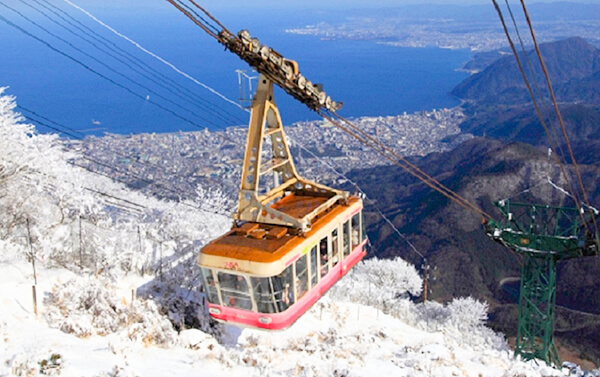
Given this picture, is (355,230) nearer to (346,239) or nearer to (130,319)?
(346,239)

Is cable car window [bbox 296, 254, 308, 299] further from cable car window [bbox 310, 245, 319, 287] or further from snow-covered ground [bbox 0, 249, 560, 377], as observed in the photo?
snow-covered ground [bbox 0, 249, 560, 377]

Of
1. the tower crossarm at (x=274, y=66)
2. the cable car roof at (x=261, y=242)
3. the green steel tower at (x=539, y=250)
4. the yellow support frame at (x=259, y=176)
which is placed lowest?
the green steel tower at (x=539, y=250)

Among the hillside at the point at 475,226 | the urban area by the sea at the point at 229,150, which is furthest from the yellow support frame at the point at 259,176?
the hillside at the point at 475,226

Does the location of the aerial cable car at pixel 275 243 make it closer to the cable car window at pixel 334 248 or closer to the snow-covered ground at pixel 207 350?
the cable car window at pixel 334 248

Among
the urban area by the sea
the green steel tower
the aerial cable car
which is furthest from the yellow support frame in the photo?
the urban area by the sea

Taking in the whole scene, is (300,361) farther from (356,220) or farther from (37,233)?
(37,233)

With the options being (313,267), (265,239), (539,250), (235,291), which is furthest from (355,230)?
(539,250)
